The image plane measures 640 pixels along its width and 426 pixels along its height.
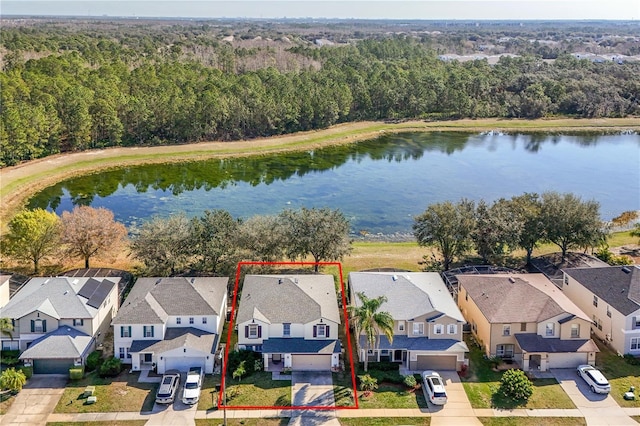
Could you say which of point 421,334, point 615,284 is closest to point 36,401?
point 421,334

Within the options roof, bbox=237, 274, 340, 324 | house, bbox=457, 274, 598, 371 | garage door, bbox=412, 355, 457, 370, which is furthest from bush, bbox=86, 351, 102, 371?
house, bbox=457, 274, 598, 371

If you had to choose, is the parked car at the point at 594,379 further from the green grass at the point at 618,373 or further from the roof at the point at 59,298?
the roof at the point at 59,298

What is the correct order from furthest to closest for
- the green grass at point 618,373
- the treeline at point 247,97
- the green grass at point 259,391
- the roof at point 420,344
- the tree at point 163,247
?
1. the treeline at point 247,97
2. the tree at point 163,247
3. the roof at point 420,344
4. the green grass at point 618,373
5. the green grass at point 259,391

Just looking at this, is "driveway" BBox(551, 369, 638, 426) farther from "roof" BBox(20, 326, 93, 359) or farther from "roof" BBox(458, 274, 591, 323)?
"roof" BBox(20, 326, 93, 359)

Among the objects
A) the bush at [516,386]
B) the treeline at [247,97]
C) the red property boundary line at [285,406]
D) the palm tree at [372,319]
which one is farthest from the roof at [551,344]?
the treeline at [247,97]

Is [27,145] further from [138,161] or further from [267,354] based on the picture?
[267,354]

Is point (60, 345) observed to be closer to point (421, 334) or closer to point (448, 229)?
point (421, 334)

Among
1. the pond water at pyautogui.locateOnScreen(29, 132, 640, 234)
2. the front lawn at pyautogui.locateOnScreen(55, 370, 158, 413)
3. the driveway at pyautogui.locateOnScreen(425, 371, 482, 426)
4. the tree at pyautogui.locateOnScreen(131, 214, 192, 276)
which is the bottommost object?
the driveway at pyautogui.locateOnScreen(425, 371, 482, 426)

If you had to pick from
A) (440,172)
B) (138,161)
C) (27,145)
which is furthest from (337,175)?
(27,145)
